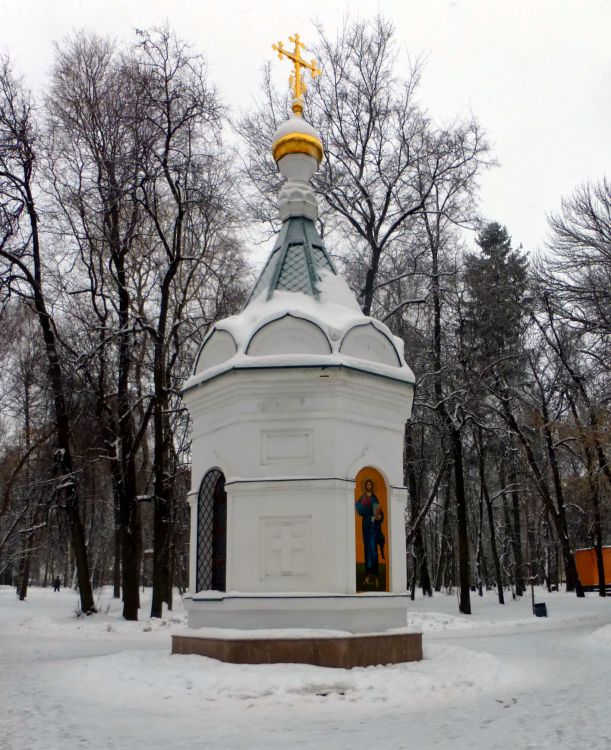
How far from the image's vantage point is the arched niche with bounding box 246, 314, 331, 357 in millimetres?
8531

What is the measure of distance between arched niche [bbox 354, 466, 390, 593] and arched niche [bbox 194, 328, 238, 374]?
2.08m

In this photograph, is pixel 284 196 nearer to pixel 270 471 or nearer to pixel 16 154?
pixel 270 471

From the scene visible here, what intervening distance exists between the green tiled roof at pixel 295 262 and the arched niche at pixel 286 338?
0.83 meters

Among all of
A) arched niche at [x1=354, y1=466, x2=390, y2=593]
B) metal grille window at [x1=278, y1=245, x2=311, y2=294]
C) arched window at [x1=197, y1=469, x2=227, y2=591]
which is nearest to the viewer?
arched niche at [x1=354, y1=466, x2=390, y2=593]

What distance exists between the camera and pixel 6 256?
15562 millimetres

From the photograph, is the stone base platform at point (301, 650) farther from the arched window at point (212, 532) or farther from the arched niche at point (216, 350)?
the arched niche at point (216, 350)

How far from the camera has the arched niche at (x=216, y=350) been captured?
8.94 m

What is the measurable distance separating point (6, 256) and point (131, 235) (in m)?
2.58

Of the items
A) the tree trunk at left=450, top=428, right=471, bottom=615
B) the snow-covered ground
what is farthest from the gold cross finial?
the tree trunk at left=450, top=428, right=471, bottom=615

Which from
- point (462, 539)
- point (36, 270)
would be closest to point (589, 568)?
point (462, 539)

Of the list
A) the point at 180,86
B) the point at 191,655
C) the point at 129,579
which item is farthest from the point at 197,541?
the point at 180,86

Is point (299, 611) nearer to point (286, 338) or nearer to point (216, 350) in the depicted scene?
point (286, 338)

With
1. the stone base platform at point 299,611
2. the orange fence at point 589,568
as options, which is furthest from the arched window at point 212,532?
the orange fence at point 589,568

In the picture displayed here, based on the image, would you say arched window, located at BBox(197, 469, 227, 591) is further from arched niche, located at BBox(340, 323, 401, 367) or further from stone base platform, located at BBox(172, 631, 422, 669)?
arched niche, located at BBox(340, 323, 401, 367)
